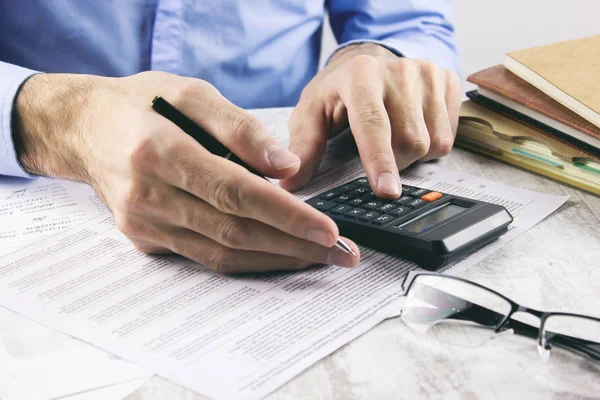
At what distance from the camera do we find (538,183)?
71cm

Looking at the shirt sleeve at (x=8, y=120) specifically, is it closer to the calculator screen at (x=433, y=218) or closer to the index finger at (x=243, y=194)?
the index finger at (x=243, y=194)

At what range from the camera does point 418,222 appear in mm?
551

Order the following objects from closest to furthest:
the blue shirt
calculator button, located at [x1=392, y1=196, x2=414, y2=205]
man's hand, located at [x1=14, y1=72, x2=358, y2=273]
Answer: man's hand, located at [x1=14, y1=72, x2=358, y2=273]
calculator button, located at [x1=392, y1=196, x2=414, y2=205]
the blue shirt

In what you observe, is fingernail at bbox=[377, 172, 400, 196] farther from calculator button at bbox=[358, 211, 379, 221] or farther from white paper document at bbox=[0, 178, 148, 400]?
white paper document at bbox=[0, 178, 148, 400]

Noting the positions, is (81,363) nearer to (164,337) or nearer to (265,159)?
(164,337)

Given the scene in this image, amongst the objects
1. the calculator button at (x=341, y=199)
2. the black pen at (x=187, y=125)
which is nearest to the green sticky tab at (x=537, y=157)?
the calculator button at (x=341, y=199)

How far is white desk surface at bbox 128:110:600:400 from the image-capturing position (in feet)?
1.26

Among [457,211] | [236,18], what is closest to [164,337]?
[457,211]

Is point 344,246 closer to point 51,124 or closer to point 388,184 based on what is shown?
point 388,184

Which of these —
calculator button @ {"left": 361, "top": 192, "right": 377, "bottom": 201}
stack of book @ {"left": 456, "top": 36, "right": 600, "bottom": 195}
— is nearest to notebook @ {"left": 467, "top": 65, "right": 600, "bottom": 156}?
stack of book @ {"left": 456, "top": 36, "right": 600, "bottom": 195}

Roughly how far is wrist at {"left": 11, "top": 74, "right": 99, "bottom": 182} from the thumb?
0.20 meters

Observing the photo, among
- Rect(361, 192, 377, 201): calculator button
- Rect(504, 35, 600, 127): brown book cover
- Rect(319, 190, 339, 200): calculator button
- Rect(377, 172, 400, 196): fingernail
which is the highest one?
Rect(504, 35, 600, 127): brown book cover

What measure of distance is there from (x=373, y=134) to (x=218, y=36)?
1.33ft

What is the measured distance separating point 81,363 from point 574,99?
0.55m
